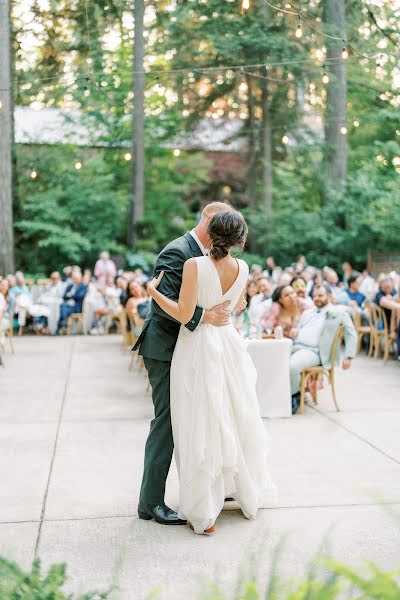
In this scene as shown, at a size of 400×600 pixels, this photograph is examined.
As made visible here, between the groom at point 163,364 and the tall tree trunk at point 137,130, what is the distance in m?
21.3

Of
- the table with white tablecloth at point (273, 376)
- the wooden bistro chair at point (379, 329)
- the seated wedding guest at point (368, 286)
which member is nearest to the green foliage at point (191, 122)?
the seated wedding guest at point (368, 286)

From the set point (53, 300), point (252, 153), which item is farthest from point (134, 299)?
point (252, 153)

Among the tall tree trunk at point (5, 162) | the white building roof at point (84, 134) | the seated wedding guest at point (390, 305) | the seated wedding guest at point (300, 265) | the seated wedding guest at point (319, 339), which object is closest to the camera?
the seated wedding guest at point (319, 339)

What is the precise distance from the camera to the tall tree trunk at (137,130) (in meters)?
25.2

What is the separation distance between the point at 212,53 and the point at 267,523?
2508cm

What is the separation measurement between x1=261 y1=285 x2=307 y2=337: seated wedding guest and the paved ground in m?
0.93

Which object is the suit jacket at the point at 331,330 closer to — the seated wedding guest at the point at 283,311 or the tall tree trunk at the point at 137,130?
the seated wedding guest at the point at 283,311

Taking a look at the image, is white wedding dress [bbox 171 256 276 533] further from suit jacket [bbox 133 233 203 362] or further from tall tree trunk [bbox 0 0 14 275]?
tall tree trunk [bbox 0 0 14 275]

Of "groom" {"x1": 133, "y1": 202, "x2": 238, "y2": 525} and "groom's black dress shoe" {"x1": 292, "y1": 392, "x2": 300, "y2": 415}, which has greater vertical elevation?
"groom" {"x1": 133, "y1": 202, "x2": 238, "y2": 525}

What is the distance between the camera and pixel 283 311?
9.00 meters

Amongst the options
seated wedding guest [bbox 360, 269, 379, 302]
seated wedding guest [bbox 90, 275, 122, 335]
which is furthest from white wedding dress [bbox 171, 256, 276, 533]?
seated wedding guest [bbox 90, 275, 122, 335]

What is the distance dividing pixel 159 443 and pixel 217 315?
2.57 ft

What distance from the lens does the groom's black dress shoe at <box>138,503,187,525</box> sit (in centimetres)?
470

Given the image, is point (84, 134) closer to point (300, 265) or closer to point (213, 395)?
point (300, 265)
